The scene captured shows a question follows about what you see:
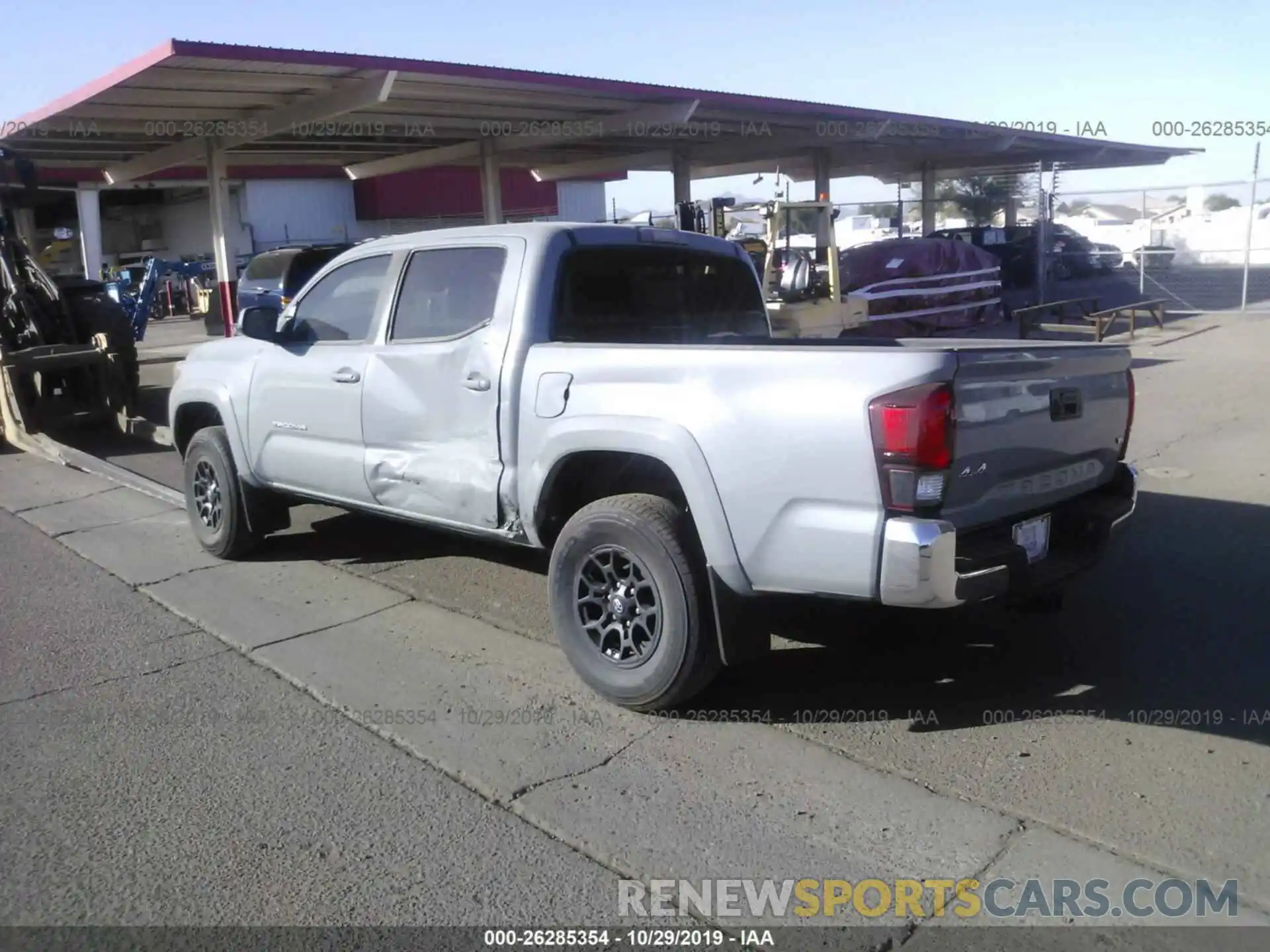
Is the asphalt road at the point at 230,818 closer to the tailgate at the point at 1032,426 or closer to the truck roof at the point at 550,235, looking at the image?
the tailgate at the point at 1032,426

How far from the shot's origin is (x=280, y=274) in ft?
59.9

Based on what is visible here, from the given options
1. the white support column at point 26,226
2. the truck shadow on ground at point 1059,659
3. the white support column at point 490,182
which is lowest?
the truck shadow on ground at point 1059,659

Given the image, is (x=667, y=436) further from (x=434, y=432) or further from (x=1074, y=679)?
(x=1074, y=679)

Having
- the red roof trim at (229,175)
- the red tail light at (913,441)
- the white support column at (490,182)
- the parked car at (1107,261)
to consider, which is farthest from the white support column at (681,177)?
the red tail light at (913,441)

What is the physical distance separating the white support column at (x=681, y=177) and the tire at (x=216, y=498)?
53.0 feet

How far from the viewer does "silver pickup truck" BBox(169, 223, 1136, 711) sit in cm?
385

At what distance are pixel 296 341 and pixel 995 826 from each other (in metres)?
4.53

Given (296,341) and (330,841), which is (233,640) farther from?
(330,841)

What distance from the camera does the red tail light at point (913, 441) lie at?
373cm

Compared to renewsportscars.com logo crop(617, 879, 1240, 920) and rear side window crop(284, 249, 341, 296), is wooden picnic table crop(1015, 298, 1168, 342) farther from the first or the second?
renewsportscars.com logo crop(617, 879, 1240, 920)

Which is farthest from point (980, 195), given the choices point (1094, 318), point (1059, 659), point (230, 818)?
point (230, 818)

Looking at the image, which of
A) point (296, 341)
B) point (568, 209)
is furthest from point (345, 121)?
point (568, 209)

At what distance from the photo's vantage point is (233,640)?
5.64m

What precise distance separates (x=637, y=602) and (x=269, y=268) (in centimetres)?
1603
